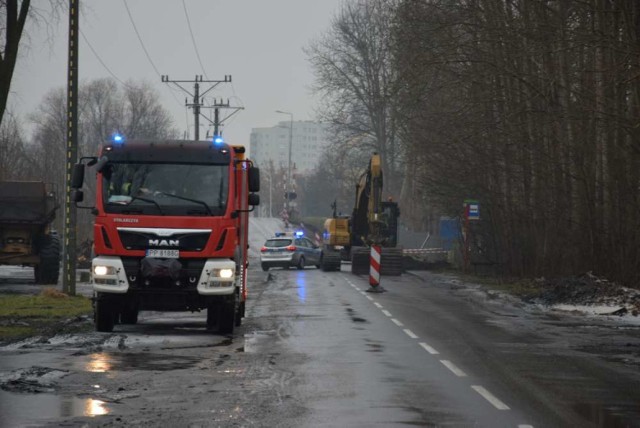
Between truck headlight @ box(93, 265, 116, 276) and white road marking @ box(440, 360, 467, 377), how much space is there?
19.3 ft

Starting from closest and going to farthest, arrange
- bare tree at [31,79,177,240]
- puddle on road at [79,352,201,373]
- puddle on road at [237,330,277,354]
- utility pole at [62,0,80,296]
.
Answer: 1. puddle on road at [79,352,201,373]
2. puddle on road at [237,330,277,354]
3. utility pole at [62,0,80,296]
4. bare tree at [31,79,177,240]

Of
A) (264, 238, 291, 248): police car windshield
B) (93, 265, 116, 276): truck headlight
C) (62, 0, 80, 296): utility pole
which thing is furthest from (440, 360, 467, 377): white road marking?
(264, 238, 291, 248): police car windshield

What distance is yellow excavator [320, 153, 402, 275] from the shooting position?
1896 inches

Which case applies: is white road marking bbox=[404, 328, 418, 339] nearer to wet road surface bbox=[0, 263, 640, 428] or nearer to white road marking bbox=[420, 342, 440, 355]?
wet road surface bbox=[0, 263, 640, 428]

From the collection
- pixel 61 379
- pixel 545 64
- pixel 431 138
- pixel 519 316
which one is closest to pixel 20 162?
pixel 431 138

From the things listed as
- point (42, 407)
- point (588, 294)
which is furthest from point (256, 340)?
point (588, 294)

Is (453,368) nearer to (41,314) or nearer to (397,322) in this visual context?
(397,322)

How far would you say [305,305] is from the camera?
27.3 meters

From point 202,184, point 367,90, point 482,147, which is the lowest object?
point 202,184

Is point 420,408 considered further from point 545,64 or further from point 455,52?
point 545,64

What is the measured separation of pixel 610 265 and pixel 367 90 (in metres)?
44.6

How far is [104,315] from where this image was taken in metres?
18.9

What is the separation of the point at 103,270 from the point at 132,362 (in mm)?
4239

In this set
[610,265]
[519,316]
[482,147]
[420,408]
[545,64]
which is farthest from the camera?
[482,147]
